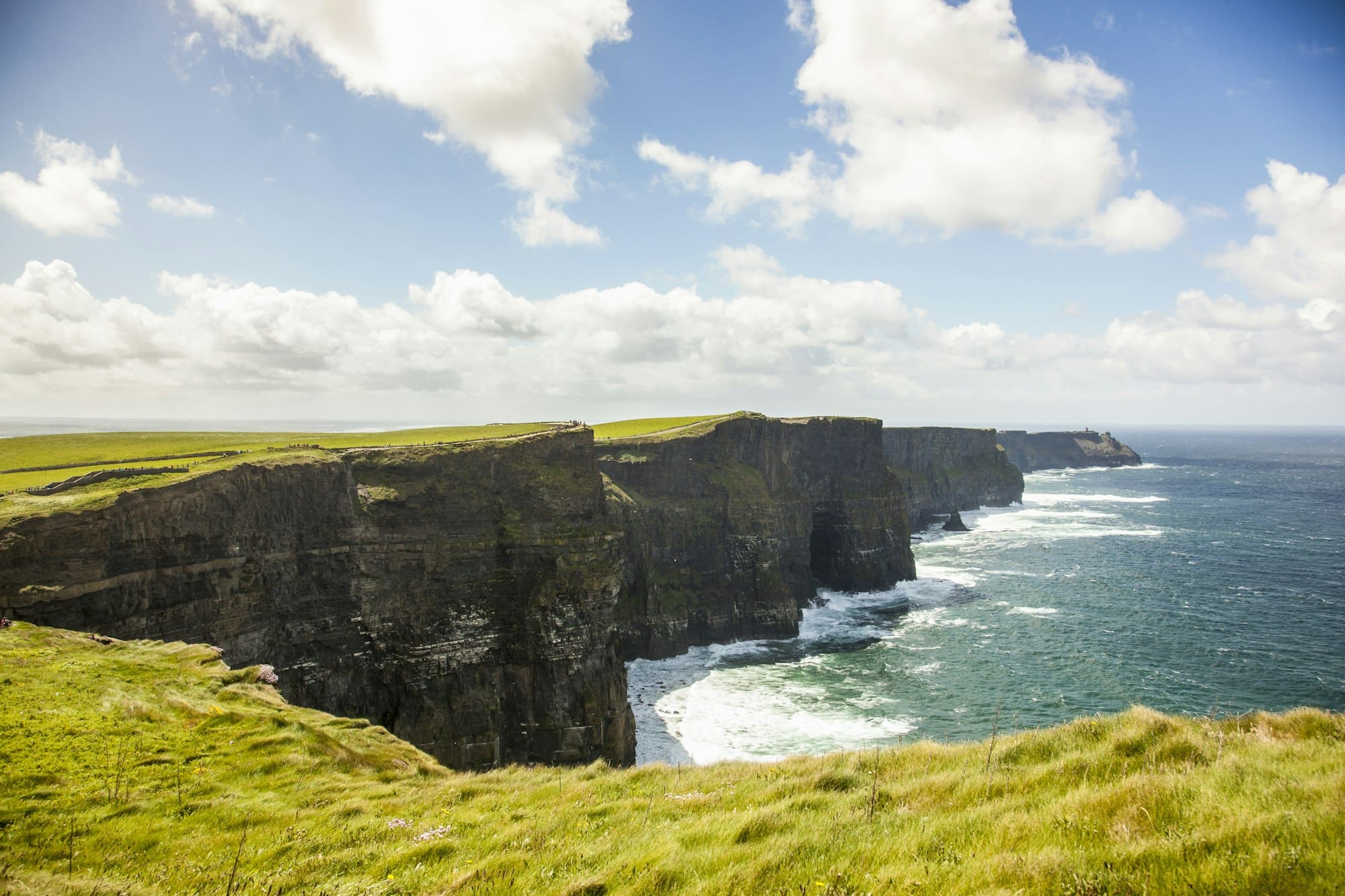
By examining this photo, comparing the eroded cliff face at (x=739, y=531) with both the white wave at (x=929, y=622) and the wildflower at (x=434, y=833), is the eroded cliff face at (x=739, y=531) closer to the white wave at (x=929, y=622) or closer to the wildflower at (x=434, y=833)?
the white wave at (x=929, y=622)

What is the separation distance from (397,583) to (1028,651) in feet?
161

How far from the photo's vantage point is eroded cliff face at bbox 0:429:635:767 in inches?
1033

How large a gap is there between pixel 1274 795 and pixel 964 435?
13973 cm

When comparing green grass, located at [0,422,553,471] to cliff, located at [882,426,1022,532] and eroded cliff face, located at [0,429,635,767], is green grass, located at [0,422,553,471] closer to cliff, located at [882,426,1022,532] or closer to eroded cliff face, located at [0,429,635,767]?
eroded cliff face, located at [0,429,635,767]

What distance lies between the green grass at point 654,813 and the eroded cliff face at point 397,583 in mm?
10018

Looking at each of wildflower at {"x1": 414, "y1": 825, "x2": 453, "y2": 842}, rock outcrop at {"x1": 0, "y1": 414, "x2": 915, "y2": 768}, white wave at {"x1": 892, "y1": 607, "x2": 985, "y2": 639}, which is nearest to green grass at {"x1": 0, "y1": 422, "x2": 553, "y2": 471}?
rock outcrop at {"x1": 0, "y1": 414, "x2": 915, "y2": 768}

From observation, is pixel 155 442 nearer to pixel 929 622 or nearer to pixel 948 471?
pixel 929 622

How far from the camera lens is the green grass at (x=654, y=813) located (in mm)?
6969

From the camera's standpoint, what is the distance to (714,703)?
4559 centimetres

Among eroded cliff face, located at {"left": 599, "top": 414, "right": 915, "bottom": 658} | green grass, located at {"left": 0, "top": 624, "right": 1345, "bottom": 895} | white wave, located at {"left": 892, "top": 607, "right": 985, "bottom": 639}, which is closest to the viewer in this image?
green grass, located at {"left": 0, "top": 624, "right": 1345, "bottom": 895}

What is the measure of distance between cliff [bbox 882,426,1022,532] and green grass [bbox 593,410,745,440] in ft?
171

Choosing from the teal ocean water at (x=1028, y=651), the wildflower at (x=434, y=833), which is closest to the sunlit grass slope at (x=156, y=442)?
the teal ocean water at (x=1028, y=651)

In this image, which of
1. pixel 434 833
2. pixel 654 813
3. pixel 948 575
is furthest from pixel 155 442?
pixel 948 575

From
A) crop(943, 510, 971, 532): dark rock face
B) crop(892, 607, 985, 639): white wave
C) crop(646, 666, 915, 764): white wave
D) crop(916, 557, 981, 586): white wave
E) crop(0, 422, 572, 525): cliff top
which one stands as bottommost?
crop(646, 666, 915, 764): white wave
